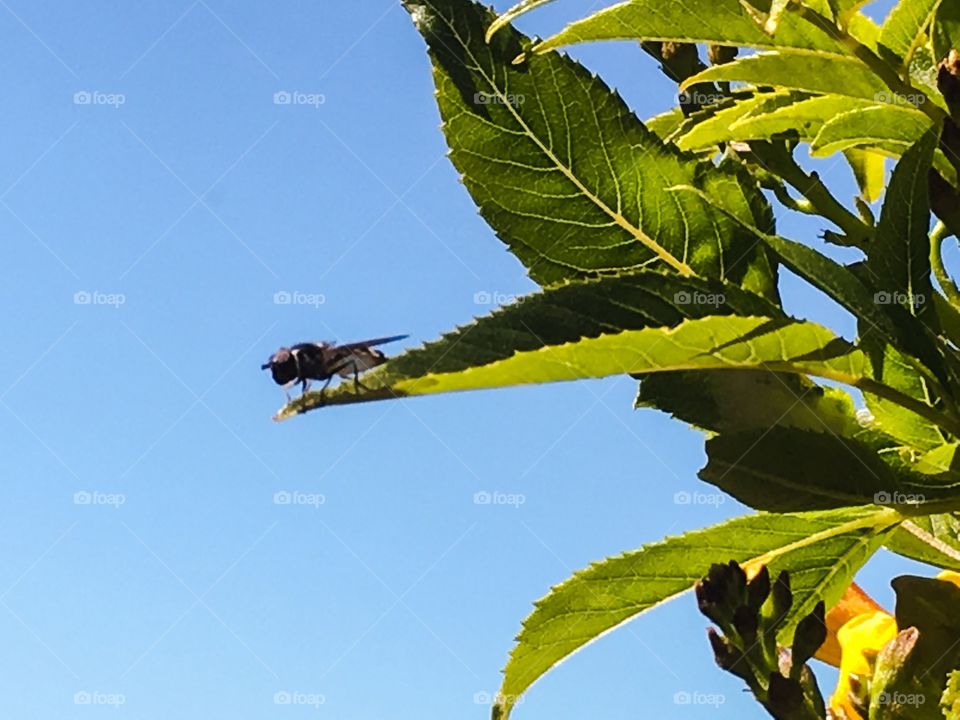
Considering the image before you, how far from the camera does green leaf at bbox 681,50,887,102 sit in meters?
1.79

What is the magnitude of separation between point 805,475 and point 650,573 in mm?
308

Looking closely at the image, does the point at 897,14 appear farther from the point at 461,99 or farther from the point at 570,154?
the point at 461,99

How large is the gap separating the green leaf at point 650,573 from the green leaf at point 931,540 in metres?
0.15

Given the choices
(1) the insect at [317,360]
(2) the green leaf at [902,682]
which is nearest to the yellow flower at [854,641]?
(2) the green leaf at [902,682]

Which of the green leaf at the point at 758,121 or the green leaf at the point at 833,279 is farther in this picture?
the green leaf at the point at 758,121

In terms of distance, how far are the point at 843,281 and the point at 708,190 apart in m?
0.31

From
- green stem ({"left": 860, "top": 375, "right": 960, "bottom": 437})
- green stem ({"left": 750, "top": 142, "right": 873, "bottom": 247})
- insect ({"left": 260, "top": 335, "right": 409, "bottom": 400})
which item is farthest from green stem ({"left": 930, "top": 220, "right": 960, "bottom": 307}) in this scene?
insect ({"left": 260, "top": 335, "right": 409, "bottom": 400})

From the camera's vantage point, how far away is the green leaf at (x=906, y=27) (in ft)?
5.88

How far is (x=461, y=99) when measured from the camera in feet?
5.71

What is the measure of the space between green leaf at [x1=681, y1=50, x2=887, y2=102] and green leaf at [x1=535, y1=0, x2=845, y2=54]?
0.02 metres

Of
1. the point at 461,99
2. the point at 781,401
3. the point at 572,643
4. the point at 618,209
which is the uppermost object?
the point at 461,99

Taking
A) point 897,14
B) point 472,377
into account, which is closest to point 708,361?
point 472,377

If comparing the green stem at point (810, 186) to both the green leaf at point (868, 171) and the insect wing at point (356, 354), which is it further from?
the insect wing at point (356, 354)

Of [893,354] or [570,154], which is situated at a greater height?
[570,154]
